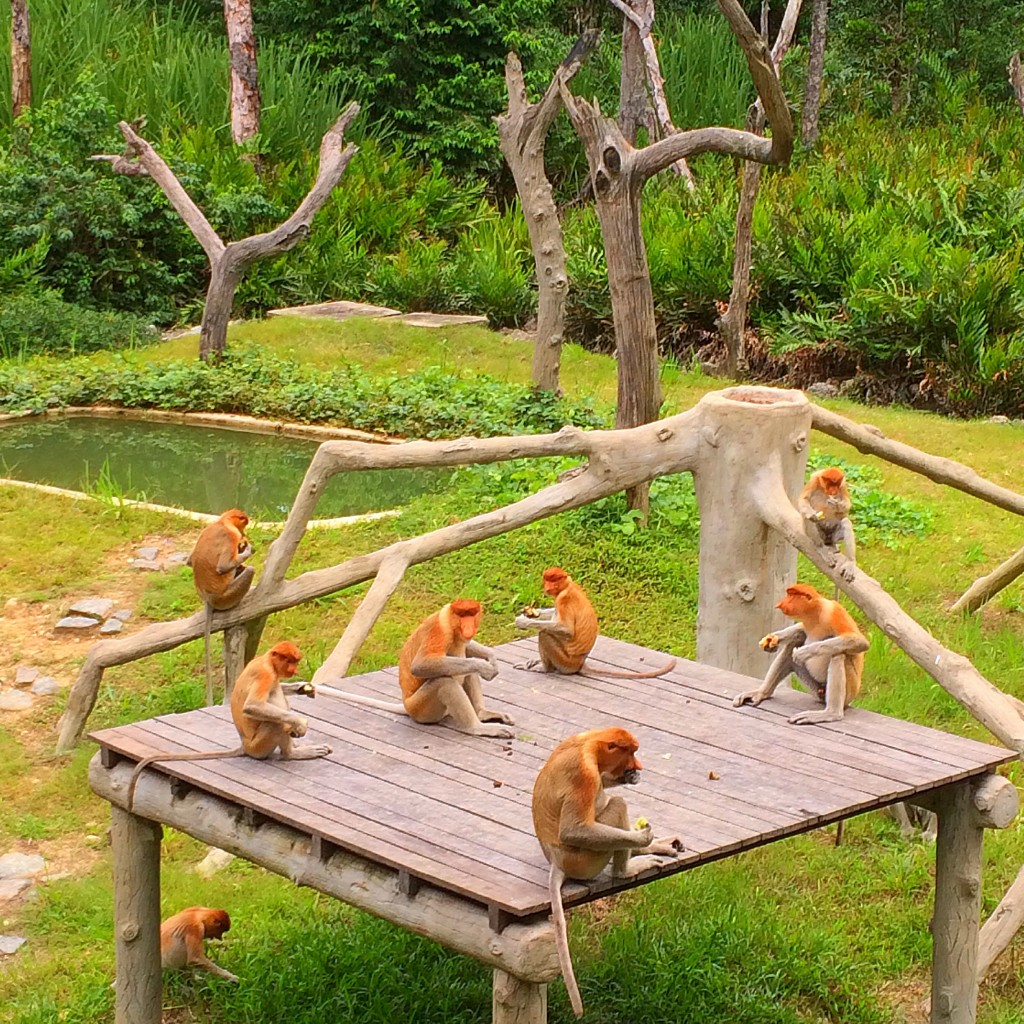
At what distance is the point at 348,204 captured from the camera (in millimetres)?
17594

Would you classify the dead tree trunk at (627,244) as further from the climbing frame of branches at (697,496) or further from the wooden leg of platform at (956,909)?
the wooden leg of platform at (956,909)

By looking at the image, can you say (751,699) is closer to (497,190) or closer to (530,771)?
(530,771)

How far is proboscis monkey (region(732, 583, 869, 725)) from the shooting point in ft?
15.0

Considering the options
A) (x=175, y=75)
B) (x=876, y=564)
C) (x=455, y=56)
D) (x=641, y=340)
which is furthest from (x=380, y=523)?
(x=455, y=56)

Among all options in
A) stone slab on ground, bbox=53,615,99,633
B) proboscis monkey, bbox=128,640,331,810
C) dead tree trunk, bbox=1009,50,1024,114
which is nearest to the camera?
proboscis monkey, bbox=128,640,331,810

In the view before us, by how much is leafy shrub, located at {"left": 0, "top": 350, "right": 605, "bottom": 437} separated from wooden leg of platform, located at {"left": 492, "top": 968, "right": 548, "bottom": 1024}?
23.5 ft

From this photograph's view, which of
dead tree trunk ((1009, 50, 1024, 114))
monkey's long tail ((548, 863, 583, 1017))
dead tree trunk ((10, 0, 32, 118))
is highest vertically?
dead tree trunk ((10, 0, 32, 118))

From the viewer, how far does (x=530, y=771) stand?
413cm

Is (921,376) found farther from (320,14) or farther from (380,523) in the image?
(320,14)

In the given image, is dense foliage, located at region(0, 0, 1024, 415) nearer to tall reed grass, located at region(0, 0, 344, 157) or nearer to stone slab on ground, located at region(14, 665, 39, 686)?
tall reed grass, located at region(0, 0, 344, 157)

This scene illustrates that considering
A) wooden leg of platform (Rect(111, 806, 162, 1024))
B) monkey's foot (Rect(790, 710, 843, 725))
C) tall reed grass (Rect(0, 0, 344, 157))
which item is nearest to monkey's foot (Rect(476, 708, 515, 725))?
monkey's foot (Rect(790, 710, 843, 725))

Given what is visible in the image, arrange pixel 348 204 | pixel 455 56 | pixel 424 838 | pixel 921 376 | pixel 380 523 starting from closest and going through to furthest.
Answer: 1. pixel 424 838
2. pixel 380 523
3. pixel 921 376
4. pixel 348 204
5. pixel 455 56

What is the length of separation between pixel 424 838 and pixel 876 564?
5146mm

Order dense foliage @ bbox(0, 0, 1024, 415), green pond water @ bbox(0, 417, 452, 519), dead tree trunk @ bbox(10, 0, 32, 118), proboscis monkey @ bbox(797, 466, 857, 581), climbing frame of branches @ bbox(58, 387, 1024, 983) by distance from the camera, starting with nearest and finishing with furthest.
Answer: proboscis monkey @ bbox(797, 466, 857, 581), climbing frame of branches @ bbox(58, 387, 1024, 983), green pond water @ bbox(0, 417, 452, 519), dense foliage @ bbox(0, 0, 1024, 415), dead tree trunk @ bbox(10, 0, 32, 118)
